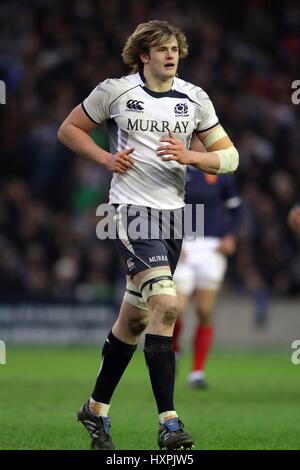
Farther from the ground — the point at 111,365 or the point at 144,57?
the point at 144,57

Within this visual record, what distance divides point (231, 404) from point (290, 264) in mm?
9346

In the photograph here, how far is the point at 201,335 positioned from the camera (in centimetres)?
1223

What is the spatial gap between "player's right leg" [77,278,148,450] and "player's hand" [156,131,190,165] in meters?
0.83

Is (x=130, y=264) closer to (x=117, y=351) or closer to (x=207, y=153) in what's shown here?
(x=117, y=351)

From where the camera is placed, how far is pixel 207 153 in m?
7.27

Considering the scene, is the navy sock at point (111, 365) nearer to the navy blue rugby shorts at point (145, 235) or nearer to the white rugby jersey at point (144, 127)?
the navy blue rugby shorts at point (145, 235)

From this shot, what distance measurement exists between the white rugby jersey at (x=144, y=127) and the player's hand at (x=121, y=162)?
0.27 feet

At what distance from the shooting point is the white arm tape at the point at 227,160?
7.31m

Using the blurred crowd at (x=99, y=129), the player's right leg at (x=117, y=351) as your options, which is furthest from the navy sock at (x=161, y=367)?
the blurred crowd at (x=99, y=129)

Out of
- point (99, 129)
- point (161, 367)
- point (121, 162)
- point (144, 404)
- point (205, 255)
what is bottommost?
point (161, 367)

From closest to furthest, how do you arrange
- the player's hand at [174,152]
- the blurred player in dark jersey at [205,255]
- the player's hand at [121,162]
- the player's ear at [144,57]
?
the player's hand at [174,152], the player's hand at [121,162], the player's ear at [144,57], the blurred player in dark jersey at [205,255]

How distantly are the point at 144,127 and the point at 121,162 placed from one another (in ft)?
0.93

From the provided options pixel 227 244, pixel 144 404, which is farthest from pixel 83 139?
pixel 227 244

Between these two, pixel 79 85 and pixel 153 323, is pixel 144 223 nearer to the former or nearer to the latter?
pixel 153 323
